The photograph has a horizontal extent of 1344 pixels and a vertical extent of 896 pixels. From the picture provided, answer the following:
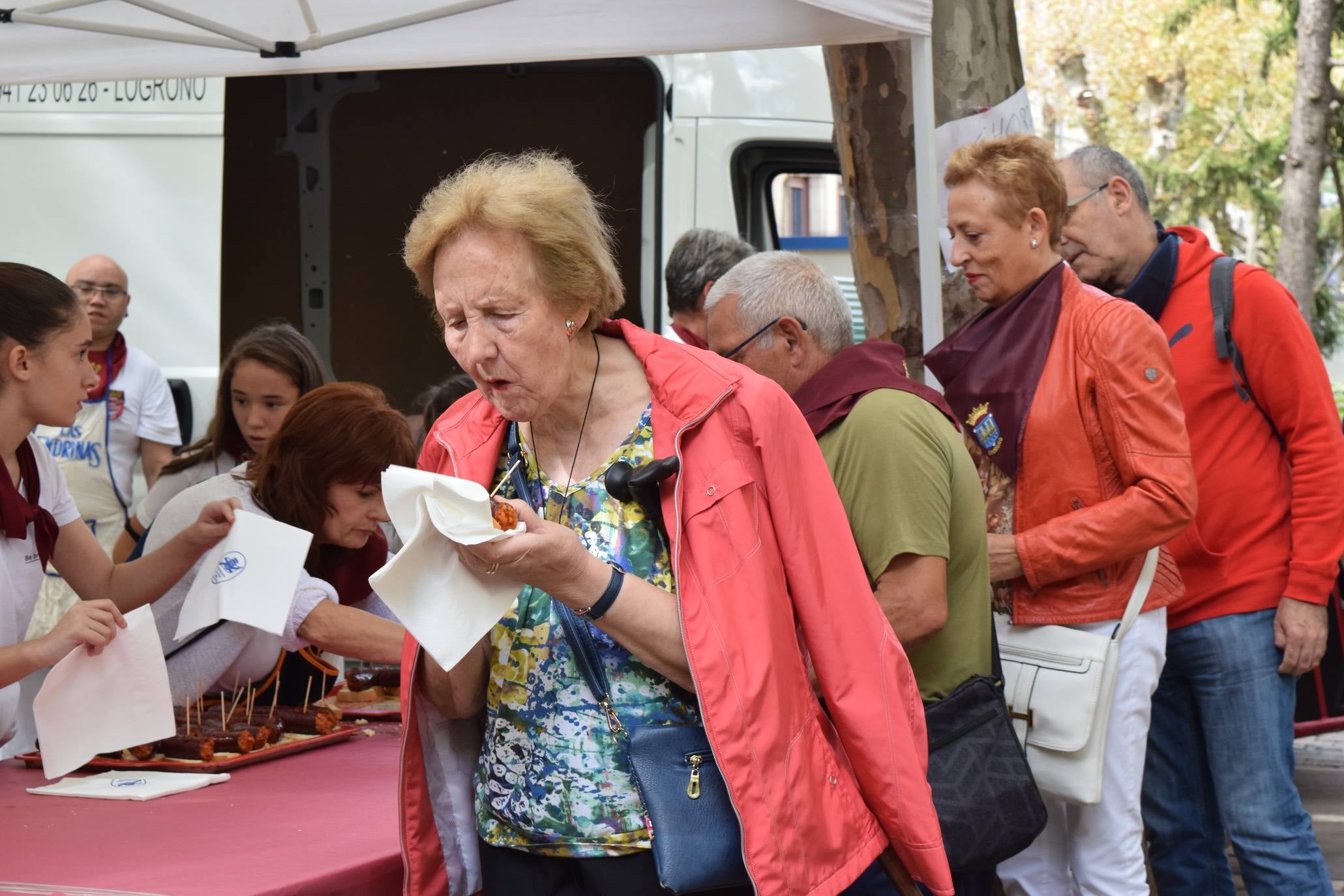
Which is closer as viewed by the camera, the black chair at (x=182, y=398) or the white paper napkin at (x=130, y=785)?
the white paper napkin at (x=130, y=785)

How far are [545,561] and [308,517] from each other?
5.18 ft

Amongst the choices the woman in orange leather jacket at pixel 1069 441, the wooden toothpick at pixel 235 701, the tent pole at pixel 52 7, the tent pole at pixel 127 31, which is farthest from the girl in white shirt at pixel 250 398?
the woman in orange leather jacket at pixel 1069 441

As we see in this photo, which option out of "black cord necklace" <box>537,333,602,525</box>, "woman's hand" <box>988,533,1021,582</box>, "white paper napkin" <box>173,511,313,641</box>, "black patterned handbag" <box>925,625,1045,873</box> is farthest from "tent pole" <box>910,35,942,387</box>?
"white paper napkin" <box>173,511,313,641</box>

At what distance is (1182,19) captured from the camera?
18.0m

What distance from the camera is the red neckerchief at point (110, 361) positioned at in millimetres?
5297

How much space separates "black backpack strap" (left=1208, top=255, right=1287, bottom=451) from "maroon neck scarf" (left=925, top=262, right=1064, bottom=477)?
0.43 meters

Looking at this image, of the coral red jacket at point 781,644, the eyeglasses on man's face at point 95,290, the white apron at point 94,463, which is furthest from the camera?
the white apron at point 94,463

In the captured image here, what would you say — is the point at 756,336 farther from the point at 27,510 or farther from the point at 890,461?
the point at 27,510

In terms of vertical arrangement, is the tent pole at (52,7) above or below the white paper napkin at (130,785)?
above

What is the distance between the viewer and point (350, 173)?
628 cm

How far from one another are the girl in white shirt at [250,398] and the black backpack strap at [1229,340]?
2.40 meters

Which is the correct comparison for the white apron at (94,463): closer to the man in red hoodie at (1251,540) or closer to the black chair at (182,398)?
the black chair at (182,398)

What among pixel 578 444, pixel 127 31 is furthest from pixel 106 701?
pixel 127 31

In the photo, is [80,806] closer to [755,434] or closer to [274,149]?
[755,434]
